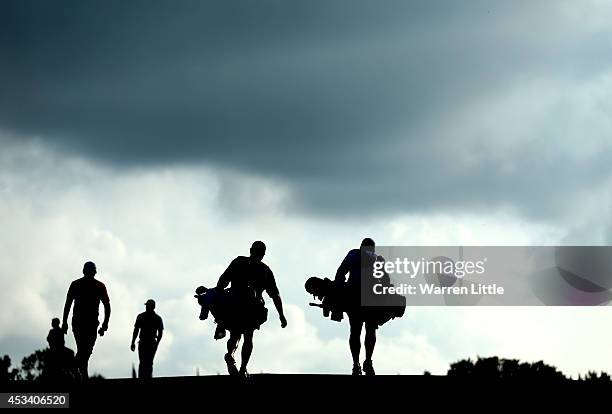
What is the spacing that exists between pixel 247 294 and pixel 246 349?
90 cm

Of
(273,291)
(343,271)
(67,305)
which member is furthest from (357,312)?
(67,305)

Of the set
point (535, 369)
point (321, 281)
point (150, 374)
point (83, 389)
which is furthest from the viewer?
point (535, 369)

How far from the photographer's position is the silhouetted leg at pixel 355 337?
75.6ft

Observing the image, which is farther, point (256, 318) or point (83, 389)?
point (256, 318)

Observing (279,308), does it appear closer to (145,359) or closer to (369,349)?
(369,349)

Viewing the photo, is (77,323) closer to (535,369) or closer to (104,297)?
(104,297)

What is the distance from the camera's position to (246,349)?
2234cm

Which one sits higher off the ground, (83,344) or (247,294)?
(247,294)

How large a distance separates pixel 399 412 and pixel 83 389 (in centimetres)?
492

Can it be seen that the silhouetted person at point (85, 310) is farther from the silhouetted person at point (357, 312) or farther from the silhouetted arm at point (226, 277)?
the silhouetted person at point (357, 312)

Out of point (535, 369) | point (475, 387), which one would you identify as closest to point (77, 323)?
point (475, 387)

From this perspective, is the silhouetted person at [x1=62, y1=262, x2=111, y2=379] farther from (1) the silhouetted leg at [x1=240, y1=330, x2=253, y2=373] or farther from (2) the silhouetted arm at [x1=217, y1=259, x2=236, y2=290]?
(1) the silhouetted leg at [x1=240, y1=330, x2=253, y2=373]

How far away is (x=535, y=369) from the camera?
123m

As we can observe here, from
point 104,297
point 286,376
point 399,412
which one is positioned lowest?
point 399,412
